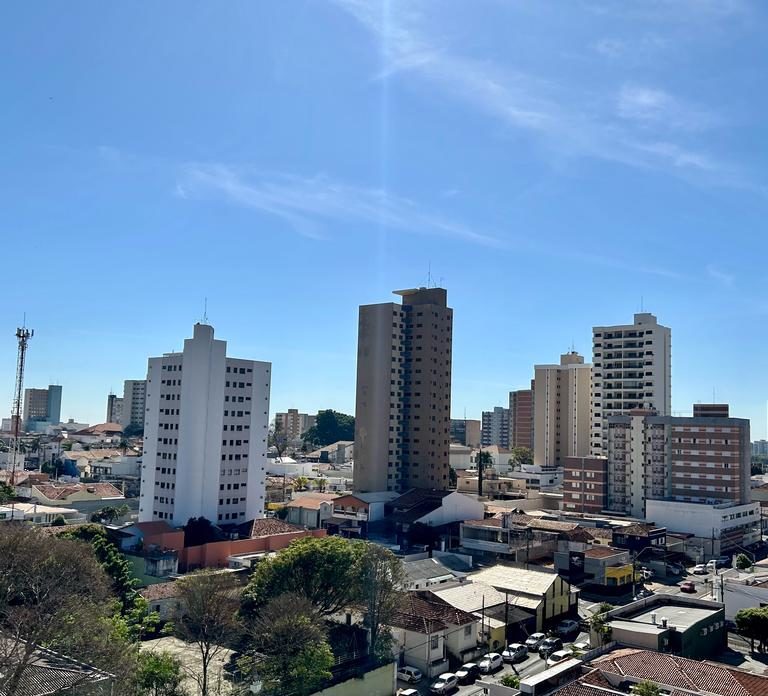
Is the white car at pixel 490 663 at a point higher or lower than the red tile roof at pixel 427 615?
lower

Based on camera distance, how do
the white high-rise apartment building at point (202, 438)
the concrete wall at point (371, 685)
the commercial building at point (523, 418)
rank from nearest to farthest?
the concrete wall at point (371, 685) → the white high-rise apartment building at point (202, 438) → the commercial building at point (523, 418)

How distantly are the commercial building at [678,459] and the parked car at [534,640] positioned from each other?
37.4 m

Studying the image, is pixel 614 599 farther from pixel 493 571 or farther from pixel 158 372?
pixel 158 372

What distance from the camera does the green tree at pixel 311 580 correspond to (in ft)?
108

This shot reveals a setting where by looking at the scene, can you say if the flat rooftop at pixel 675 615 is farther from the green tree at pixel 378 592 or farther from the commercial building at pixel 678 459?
the commercial building at pixel 678 459

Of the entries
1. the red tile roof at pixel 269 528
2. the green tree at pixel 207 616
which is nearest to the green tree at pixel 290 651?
the green tree at pixel 207 616

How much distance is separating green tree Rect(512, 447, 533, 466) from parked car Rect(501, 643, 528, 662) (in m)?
82.7

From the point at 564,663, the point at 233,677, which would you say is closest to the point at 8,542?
the point at 233,677

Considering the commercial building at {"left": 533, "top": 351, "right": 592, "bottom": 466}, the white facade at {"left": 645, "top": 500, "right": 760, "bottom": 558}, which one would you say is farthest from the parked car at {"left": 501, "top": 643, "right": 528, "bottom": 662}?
the commercial building at {"left": 533, "top": 351, "right": 592, "bottom": 466}

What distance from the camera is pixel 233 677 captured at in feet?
103

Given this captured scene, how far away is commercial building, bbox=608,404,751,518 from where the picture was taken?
2788 inches

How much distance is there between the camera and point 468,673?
33875 millimetres

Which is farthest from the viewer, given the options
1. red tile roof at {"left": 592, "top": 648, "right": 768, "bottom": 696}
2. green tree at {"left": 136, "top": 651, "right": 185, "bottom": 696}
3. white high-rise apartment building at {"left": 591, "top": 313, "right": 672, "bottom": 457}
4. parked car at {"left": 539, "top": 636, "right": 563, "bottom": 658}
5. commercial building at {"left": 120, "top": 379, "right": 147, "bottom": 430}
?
commercial building at {"left": 120, "top": 379, "right": 147, "bottom": 430}

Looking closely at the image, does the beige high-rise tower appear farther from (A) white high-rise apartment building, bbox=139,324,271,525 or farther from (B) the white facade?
(B) the white facade
